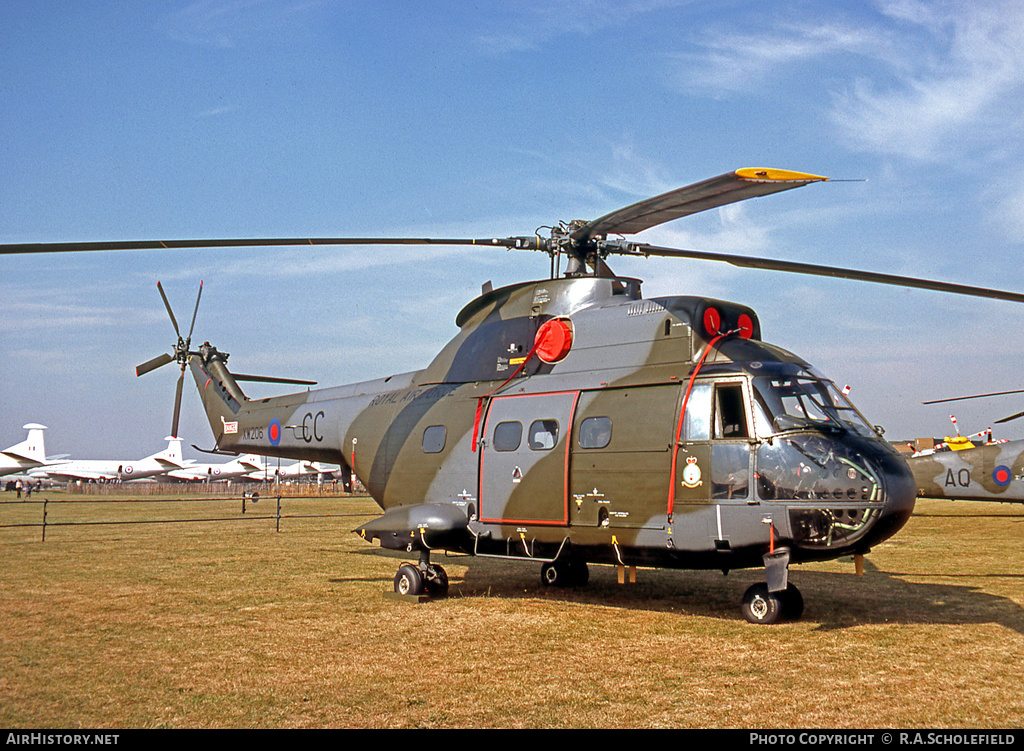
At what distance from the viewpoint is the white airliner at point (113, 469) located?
291ft

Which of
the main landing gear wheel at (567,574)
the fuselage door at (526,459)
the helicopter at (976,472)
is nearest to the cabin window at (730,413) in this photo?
the fuselage door at (526,459)

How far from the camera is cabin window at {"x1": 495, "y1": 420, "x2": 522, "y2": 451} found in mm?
11867

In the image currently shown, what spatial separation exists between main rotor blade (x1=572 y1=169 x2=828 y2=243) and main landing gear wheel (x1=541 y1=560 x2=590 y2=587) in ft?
17.8

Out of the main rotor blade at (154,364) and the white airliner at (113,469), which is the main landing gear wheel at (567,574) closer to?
the main rotor blade at (154,364)

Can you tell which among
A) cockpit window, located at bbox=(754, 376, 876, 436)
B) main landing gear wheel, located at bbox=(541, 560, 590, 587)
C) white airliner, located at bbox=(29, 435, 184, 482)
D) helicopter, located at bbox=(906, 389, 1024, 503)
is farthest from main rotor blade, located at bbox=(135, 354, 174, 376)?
white airliner, located at bbox=(29, 435, 184, 482)

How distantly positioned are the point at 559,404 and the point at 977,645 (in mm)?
5777

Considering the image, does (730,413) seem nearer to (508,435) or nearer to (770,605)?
(770,605)

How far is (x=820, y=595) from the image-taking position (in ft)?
41.4

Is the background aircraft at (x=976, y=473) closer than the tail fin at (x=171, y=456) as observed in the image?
Yes

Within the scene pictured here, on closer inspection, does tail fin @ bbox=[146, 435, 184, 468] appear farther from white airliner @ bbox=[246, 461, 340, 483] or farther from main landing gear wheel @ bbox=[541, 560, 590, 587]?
main landing gear wheel @ bbox=[541, 560, 590, 587]

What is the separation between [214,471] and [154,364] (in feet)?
276

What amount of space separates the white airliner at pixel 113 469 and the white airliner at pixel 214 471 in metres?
2.67
